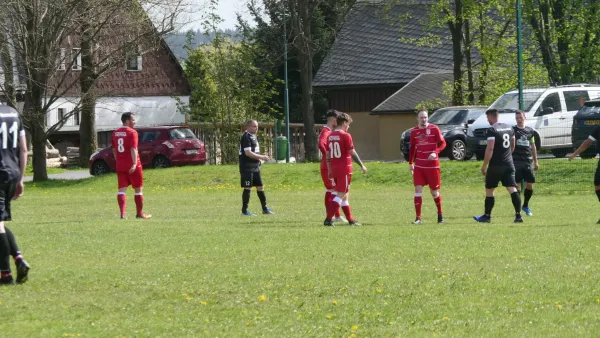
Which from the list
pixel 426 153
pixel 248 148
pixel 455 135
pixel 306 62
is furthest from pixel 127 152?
pixel 306 62

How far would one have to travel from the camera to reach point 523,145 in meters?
20.0

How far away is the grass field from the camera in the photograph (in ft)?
27.3

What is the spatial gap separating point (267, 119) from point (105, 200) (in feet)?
83.6

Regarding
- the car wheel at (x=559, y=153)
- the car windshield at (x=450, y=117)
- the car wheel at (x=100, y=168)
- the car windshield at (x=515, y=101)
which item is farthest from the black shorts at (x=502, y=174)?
the car wheel at (x=100, y=168)

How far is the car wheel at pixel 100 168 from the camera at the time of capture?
140 feet

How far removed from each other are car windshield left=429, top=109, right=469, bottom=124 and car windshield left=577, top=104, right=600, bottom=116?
20.3 feet

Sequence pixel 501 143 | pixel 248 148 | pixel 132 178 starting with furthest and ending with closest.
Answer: pixel 248 148 → pixel 132 178 → pixel 501 143

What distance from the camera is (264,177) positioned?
3606 cm

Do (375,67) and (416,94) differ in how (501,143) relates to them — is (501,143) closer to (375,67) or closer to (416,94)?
(416,94)

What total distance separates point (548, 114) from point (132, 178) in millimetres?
17721

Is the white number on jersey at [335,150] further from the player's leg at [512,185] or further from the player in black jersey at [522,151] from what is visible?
the player in black jersey at [522,151]

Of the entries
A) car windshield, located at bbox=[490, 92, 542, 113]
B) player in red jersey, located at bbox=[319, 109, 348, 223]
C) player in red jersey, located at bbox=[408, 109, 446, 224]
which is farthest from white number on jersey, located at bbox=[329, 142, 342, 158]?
car windshield, located at bbox=[490, 92, 542, 113]

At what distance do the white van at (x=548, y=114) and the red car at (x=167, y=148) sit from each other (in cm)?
1167

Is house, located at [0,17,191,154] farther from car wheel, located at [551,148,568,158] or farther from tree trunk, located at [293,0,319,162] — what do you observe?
car wheel, located at [551,148,568,158]
